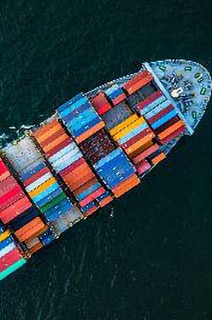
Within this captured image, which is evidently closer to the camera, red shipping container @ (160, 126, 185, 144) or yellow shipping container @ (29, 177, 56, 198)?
yellow shipping container @ (29, 177, 56, 198)

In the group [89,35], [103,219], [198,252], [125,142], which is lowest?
[198,252]

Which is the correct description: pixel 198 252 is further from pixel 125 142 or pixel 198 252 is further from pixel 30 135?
pixel 30 135

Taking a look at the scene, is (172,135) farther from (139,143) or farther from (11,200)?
(11,200)

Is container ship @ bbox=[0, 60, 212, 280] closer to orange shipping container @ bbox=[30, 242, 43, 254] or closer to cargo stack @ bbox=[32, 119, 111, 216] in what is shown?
cargo stack @ bbox=[32, 119, 111, 216]

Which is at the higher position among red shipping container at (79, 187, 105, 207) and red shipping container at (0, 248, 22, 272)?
red shipping container at (79, 187, 105, 207)

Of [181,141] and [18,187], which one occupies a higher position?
[18,187]

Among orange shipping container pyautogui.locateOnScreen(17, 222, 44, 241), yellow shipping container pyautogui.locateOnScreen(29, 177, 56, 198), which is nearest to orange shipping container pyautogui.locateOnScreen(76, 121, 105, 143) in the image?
→ yellow shipping container pyautogui.locateOnScreen(29, 177, 56, 198)

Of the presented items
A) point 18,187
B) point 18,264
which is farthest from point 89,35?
point 18,264
